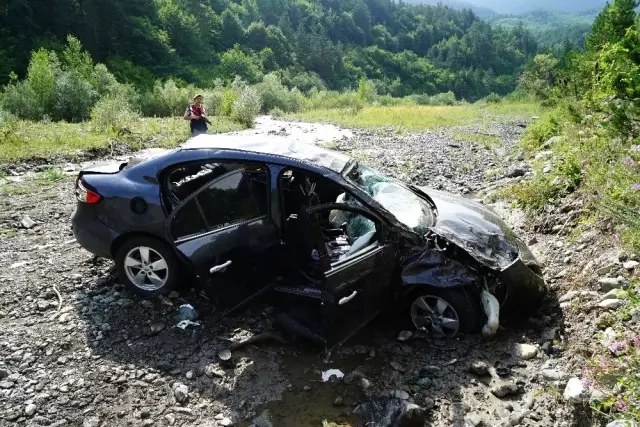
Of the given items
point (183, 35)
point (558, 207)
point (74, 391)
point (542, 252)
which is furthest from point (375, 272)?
point (183, 35)

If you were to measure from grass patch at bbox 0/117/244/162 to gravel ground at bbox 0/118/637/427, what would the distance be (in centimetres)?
715

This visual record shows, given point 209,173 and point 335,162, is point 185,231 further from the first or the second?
point 335,162

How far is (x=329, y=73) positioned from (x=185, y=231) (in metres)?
92.3

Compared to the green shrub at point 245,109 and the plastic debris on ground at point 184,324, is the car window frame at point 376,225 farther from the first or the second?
the green shrub at point 245,109

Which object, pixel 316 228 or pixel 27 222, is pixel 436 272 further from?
pixel 27 222

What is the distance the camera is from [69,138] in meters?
13.5

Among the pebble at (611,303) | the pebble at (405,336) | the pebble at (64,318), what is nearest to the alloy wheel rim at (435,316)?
the pebble at (405,336)

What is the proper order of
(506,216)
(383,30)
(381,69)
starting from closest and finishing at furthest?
(506,216) < (381,69) < (383,30)

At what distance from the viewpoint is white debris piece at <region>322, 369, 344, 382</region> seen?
4.16 meters

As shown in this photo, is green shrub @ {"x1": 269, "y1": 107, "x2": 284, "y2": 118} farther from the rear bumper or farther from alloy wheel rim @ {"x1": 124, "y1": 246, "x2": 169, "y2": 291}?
alloy wheel rim @ {"x1": 124, "y1": 246, "x2": 169, "y2": 291}

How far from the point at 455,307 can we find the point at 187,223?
2579 mm

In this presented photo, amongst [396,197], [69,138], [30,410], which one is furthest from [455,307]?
[69,138]

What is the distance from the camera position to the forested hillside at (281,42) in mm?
46875

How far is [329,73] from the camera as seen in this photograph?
304ft
